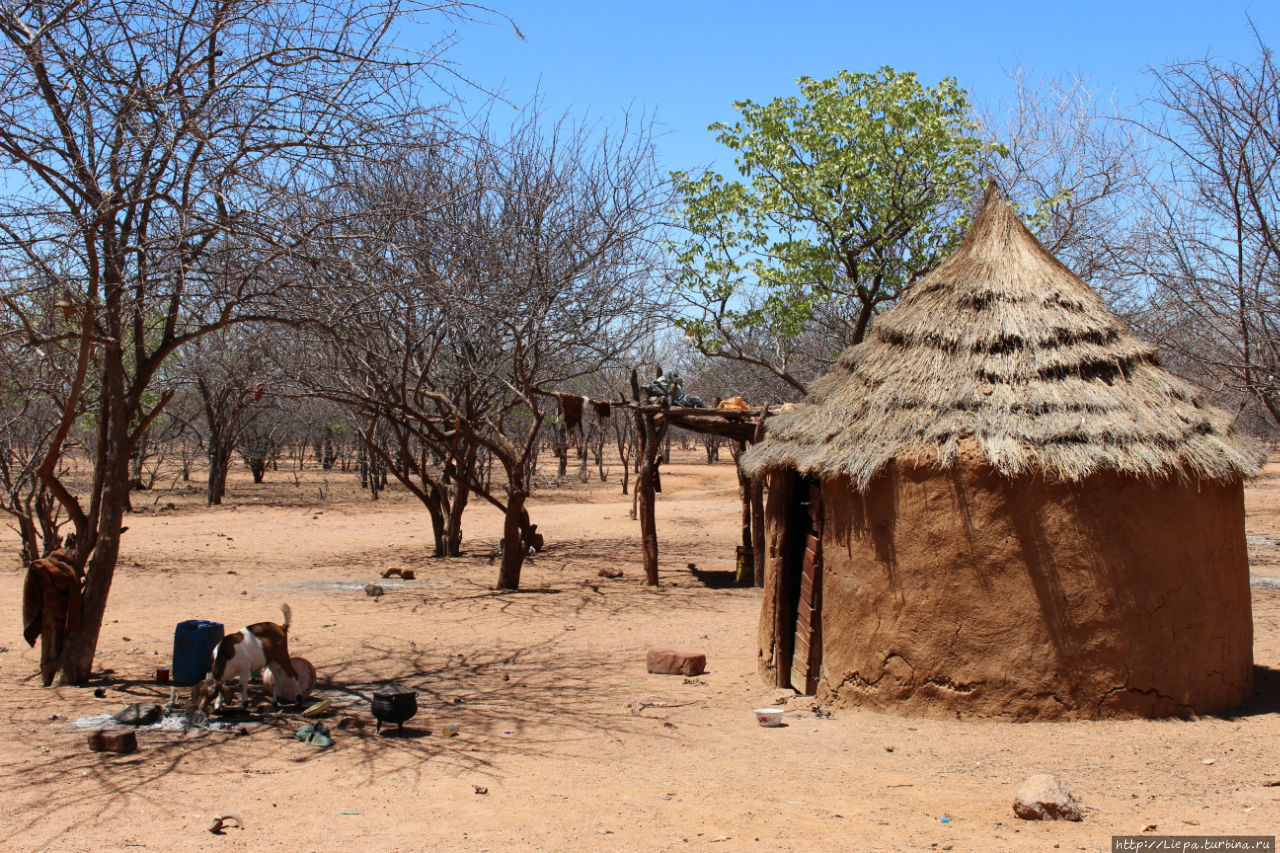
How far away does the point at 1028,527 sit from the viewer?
621cm

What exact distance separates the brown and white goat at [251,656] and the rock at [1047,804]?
14.5 feet

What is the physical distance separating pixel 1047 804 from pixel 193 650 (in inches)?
215

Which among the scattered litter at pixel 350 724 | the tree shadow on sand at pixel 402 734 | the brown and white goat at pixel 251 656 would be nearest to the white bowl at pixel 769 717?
the tree shadow on sand at pixel 402 734

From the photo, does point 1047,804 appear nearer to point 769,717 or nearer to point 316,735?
point 769,717

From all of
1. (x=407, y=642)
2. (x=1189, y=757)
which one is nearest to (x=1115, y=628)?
(x=1189, y=757)

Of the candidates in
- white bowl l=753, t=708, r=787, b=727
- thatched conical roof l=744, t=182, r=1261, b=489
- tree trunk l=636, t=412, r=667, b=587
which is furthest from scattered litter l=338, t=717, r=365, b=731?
tree trunk l=636, t=412, r=667, b=587

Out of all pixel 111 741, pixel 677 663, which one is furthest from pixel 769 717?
pixel 111 741

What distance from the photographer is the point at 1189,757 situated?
5570 millimetres

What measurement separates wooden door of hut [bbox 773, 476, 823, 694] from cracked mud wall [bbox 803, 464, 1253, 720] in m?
0.61

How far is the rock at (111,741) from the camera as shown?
18.4ft

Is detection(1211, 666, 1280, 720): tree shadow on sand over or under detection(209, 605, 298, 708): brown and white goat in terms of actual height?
under

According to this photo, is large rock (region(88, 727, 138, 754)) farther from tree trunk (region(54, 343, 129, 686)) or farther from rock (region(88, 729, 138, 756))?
tree trunk (region(54, 343, 129, 686))

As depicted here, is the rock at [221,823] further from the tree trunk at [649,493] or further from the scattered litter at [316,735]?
the tree trunk at [649,493]

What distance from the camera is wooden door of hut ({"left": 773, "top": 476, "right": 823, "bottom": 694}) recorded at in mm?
7113
